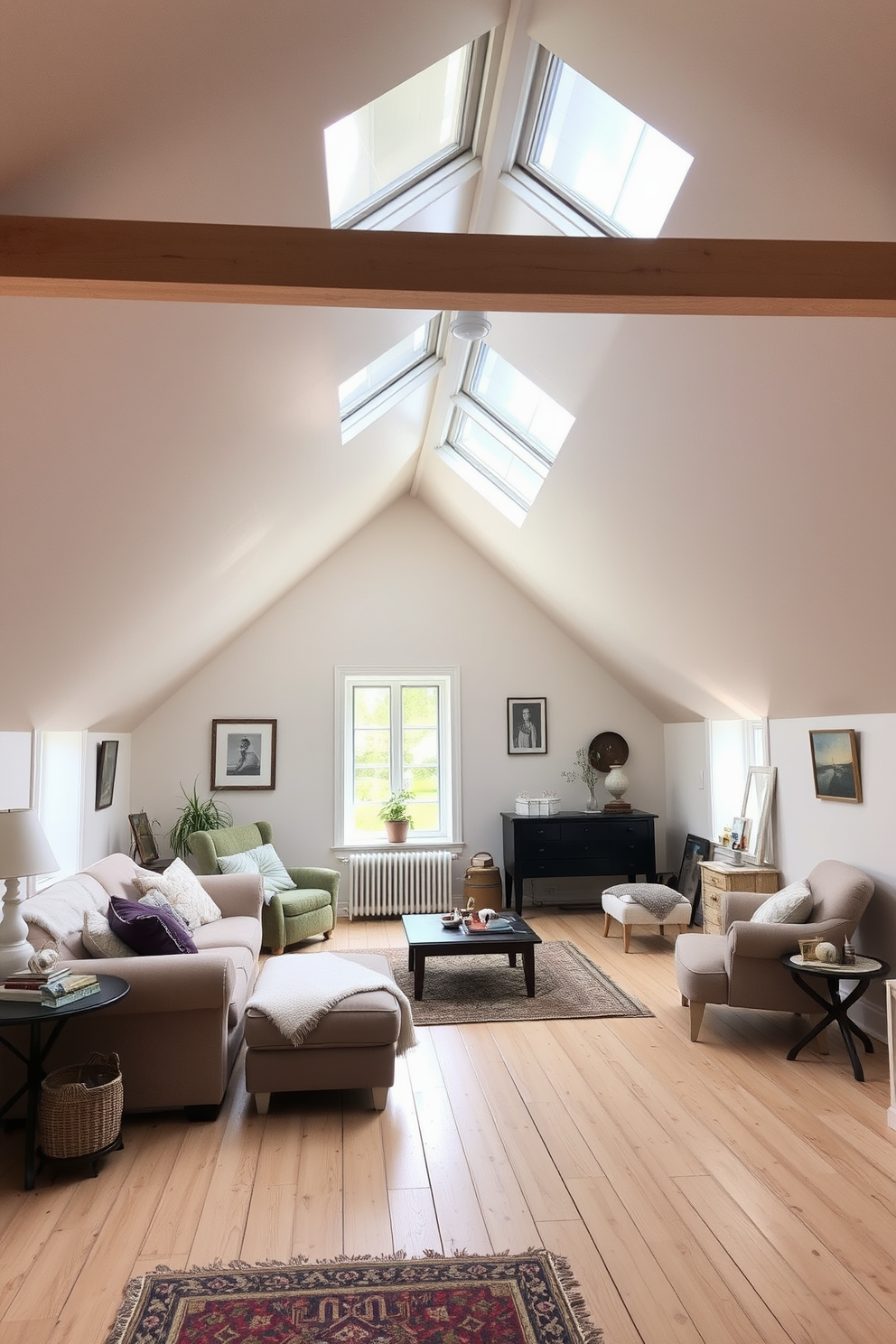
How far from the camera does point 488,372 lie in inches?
217

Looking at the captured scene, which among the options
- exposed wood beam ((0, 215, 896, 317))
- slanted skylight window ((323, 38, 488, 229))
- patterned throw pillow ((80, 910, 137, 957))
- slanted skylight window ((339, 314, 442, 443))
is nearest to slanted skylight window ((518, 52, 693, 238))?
slanted skylight window ((323, 38, 488, 229))

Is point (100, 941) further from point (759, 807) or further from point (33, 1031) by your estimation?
point (759, 807)

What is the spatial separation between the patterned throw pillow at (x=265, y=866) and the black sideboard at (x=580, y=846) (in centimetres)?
195

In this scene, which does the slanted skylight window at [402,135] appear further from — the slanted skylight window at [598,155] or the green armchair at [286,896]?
the green armchair at [286,896]

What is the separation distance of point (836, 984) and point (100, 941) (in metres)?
3.41

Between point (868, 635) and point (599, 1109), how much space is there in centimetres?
239

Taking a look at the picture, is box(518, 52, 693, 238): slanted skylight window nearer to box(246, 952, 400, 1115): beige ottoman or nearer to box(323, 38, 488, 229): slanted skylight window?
box(323, 38, 488, 229): slanted skylight window

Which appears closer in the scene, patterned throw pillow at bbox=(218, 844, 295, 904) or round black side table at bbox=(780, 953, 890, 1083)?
round black side table at bbox=(780, 953, 890, 1083)

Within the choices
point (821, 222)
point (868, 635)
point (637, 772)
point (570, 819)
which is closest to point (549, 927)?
point (570, 819)

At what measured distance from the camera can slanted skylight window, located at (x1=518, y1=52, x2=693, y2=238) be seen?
3.13 meters

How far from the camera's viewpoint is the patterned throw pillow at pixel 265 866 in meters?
6.67

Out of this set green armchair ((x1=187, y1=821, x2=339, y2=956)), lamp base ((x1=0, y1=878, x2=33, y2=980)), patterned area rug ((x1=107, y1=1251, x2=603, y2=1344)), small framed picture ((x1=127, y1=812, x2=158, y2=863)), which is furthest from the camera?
small framed picture ((x1=127, y1=812, x2=158, y2=863))

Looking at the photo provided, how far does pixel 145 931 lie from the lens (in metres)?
4.02

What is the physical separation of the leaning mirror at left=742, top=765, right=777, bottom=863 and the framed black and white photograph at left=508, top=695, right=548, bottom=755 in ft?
7.36
